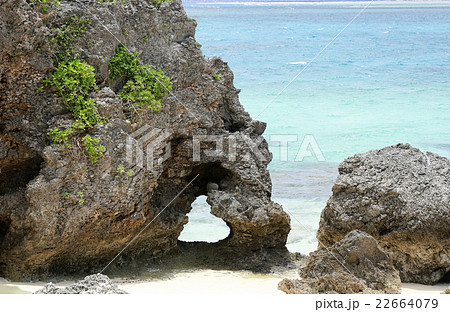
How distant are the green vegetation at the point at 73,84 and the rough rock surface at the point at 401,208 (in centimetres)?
320

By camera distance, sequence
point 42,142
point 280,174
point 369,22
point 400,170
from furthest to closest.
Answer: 1. point 369,22
2. point 280,174
3. point 400,170
4. point 42,142

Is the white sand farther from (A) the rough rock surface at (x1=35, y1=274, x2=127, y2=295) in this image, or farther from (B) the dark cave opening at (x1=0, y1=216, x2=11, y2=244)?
(A) the rough rock surface at (x1=35, y1=274, x2=127, y2=295)

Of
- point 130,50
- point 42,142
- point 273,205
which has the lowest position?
point 273,205

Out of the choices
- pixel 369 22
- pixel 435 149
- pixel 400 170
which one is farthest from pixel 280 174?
pixel 369 22

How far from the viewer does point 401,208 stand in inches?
285

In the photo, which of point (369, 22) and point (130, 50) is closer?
point (130, 50)

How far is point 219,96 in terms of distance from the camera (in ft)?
27.5

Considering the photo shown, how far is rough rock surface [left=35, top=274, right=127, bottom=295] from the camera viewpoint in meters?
4.71

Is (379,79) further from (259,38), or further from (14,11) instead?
(14,11)

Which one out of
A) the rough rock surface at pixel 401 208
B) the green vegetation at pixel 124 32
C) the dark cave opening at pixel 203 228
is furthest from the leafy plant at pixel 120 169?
the dark cave opening at pixel 203 228

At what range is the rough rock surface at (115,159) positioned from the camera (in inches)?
272

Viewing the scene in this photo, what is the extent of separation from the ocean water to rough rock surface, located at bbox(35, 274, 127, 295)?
19.9 feet

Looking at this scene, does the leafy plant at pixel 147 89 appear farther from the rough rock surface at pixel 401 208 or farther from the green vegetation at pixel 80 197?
the rough rock surface at pixel 401 208

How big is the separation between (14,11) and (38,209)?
2.29 m
